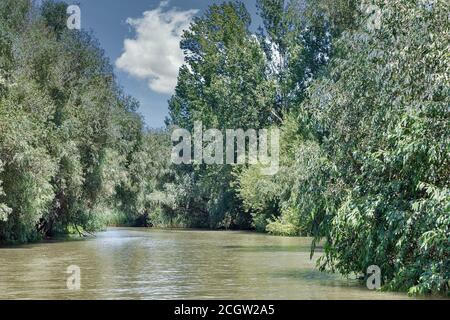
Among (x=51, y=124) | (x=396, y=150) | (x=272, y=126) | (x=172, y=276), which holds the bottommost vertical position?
(x=172, y=276)

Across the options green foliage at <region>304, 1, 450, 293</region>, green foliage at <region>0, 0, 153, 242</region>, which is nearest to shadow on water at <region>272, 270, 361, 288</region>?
green foliage at <region>304, 1, 450, 293</region>

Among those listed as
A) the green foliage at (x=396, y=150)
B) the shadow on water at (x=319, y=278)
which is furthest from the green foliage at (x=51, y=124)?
the green foliage at (x=396, y=150)

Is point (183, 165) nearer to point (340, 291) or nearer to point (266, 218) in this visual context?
→ point (266, 218)

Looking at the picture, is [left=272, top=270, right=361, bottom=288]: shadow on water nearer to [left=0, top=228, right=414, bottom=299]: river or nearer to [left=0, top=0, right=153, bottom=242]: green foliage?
[left=0, top=228, right=414, bottom=299]: river

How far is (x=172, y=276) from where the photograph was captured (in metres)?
20.1

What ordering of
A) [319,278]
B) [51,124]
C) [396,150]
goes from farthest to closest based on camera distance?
[51,124] → [319,278] → [396,150]

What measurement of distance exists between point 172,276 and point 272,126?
35.7 meters

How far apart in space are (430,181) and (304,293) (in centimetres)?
385

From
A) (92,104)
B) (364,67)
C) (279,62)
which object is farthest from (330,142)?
(279,62)

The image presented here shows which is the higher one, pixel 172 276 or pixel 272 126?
pixel 272 126

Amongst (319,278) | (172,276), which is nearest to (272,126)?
(172,276)

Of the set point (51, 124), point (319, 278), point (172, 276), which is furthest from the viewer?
point (51, 124)

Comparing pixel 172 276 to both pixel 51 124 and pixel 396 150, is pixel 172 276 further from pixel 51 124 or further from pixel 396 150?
pixel 51 124

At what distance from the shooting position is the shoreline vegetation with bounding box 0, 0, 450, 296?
15.4m
